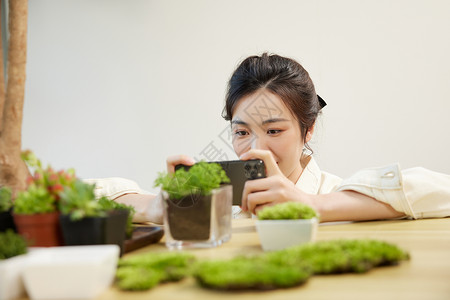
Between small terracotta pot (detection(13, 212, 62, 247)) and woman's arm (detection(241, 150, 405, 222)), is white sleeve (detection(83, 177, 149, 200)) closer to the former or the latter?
woman's arm (detection(241, 150, 405, 222))

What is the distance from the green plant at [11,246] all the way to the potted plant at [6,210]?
0.20 m

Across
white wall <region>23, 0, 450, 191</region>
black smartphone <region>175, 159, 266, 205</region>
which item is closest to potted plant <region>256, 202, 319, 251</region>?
black smartphone <region>175, 159, 266, 205</region>

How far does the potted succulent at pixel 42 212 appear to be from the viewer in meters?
0.64

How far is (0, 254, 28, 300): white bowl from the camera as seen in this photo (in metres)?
0.51

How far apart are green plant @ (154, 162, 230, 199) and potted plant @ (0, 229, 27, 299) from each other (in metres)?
0.28

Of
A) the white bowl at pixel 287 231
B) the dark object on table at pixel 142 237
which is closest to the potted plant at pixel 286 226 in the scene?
the white bowl at pixel 287 231

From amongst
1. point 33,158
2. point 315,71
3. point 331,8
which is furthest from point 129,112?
point 33,158

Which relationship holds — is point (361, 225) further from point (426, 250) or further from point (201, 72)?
point (201, 72)

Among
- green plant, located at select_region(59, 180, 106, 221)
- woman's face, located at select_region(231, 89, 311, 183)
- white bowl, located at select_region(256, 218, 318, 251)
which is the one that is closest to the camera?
green plant, located at select_region(59, 180, 106, 221)

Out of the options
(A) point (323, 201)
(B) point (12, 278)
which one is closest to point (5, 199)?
(B) point (12, 278)

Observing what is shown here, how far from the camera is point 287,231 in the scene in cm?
73

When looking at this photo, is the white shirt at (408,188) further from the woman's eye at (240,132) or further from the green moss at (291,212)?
the woman's eye at (240,132)

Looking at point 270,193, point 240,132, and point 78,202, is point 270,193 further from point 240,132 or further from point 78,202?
point 240,132

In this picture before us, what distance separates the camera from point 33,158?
2.20 ft
